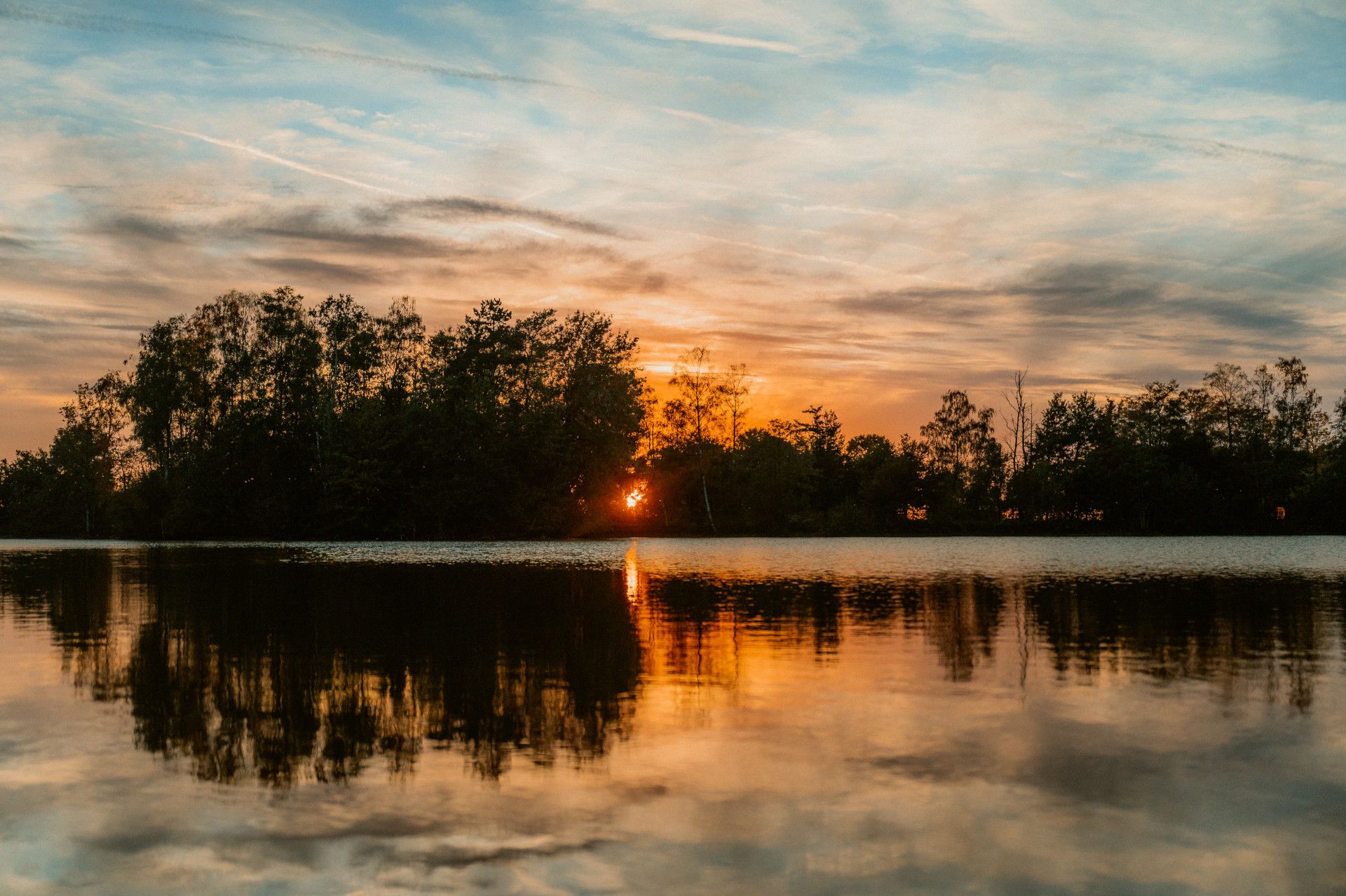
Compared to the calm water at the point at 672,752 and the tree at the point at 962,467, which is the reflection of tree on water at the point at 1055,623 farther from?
the tree at the point at 962,467

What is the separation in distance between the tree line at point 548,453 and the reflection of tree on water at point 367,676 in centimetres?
6717

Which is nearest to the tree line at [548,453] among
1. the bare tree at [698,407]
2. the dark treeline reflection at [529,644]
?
the bare tree at [698,407]

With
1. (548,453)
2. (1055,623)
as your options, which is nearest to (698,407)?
(548,453)

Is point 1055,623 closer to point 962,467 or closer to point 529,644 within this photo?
point 529,644

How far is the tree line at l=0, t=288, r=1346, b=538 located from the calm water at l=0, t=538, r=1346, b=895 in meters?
74.3

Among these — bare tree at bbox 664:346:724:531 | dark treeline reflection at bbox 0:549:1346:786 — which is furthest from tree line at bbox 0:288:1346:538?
dark treeline reflection at bbox 0:549:1346:786

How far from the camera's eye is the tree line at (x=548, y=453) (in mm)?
103438

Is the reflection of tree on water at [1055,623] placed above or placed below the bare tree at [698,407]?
below

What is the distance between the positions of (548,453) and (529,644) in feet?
260

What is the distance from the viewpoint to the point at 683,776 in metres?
11.1

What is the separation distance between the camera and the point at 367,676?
698 inches

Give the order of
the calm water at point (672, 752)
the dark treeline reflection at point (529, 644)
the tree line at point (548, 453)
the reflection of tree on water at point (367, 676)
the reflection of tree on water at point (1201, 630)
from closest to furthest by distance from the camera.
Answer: the calm water at point (672, 752) → the reflection of tree on water at point (367, 676) → the dark treeline reflection at point (529, 644) → the reflection of tree on water at point (1201, 630) → the tree line at point (548, 453)

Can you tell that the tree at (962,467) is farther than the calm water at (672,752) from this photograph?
Yes

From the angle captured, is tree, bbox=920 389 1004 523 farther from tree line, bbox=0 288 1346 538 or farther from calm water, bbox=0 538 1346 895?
calm water, bbox=0 538 1346 895
